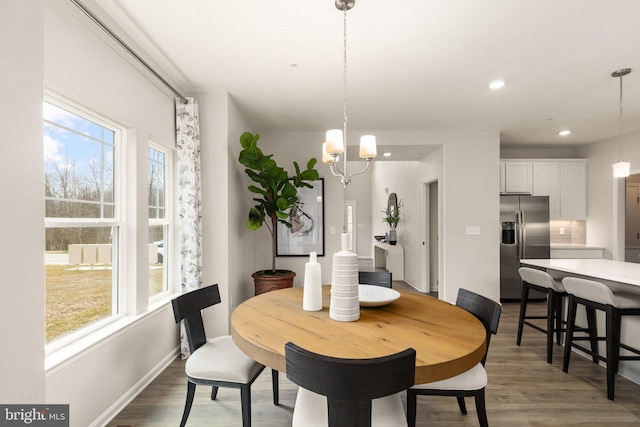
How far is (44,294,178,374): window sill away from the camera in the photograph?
1.62 meters

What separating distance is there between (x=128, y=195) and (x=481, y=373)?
262 centimetres

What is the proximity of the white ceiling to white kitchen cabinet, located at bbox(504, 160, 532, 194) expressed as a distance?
123 centimetres

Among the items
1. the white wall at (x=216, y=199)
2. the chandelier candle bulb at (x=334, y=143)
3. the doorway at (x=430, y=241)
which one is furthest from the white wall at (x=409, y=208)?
the chandelier candle bulb at (x=334, y=143)

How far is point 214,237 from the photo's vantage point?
3156 mm

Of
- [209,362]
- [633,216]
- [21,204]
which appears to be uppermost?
[21,204]

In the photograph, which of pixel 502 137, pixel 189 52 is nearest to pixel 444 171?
pixel 502 137

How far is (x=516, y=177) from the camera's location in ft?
16.7

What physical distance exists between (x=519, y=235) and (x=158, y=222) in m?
5.00

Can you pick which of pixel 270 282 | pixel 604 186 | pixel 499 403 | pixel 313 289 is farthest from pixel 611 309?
pixel 604 186

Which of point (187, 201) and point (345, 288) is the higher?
point (187, 201)

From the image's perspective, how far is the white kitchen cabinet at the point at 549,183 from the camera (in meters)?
5.11

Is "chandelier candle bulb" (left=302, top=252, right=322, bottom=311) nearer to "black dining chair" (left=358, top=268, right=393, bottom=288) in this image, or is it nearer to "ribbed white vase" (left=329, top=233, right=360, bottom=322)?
"ribbed white vase" (left=329, top=233, right=360, bottom=322)

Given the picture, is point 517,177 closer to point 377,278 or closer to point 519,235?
point 519,235

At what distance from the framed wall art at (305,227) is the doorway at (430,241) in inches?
77.9
